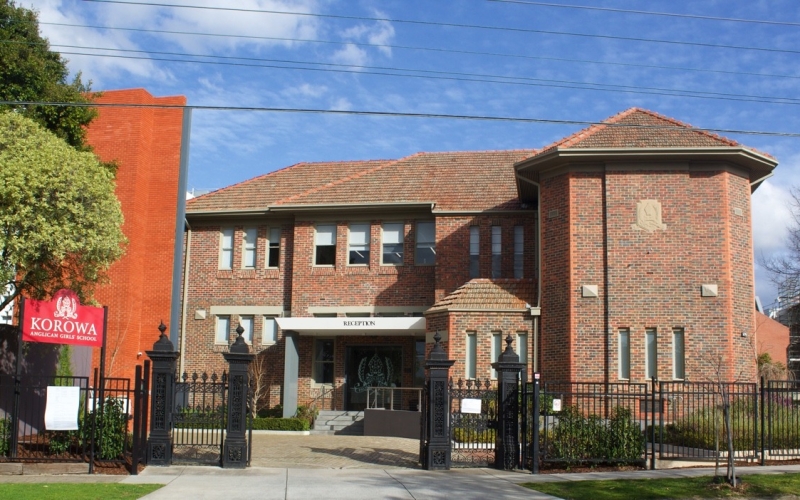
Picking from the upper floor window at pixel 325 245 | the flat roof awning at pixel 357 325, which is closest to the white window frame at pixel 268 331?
the flat roof awning at pixel 357 325

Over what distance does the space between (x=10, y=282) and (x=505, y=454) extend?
10.6 metres

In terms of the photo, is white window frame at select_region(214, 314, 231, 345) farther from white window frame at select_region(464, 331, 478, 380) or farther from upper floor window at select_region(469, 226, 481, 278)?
white window frame at select_region(464, 331, 478, 380)

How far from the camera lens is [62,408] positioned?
50.3 ft

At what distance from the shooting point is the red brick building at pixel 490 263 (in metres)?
23.4

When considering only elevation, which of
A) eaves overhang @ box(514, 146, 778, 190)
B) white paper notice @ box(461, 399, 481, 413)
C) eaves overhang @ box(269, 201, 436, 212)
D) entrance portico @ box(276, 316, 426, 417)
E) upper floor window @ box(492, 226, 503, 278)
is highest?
eaves overhang @ box(514, 146, 778, 190)

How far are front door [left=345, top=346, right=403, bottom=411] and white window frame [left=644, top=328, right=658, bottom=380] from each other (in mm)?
9427

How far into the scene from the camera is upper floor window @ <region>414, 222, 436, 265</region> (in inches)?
1196

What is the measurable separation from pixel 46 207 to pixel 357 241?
1473 centimetres

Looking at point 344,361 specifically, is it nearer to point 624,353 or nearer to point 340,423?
point 340,423

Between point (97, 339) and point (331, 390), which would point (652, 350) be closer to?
point (331, 390)

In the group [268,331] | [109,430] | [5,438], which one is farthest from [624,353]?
[5,438]

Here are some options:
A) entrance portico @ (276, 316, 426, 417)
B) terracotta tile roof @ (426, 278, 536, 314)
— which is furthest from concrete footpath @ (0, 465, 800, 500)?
entrance portico @ (276, 316, 426, 417)

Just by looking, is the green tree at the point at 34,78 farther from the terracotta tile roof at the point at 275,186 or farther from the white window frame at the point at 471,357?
the white window frame at the point at 471,357

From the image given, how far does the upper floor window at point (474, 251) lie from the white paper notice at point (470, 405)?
1243 cm
